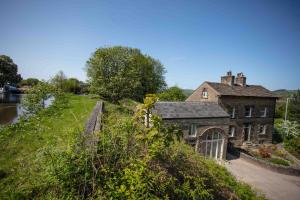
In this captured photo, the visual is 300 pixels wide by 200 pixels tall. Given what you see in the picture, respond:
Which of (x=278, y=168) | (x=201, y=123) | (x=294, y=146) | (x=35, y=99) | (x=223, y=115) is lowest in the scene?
(x=278, y=168)

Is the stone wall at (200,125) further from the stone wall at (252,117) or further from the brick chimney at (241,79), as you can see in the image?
the brick chimney at (241,79)

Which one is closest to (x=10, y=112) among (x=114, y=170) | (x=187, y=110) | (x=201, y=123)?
(x=187, y=110)

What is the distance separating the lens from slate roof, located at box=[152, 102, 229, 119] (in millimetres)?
18669

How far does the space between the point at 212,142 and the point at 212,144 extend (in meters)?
0.24

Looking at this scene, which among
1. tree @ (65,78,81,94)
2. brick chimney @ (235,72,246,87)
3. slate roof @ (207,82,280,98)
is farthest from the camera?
tree @ (65,78,81,94)

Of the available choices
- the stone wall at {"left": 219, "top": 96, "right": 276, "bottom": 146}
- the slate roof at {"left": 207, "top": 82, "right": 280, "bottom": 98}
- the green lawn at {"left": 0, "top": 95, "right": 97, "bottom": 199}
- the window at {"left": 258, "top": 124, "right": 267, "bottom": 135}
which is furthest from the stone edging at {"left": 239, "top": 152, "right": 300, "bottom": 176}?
the green lawn at {"left": 0, "top": 95, "right": 97, "bottom": 199}

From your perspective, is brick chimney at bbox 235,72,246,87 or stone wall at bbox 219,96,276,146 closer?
stone wall at bbox 219,96,276,146

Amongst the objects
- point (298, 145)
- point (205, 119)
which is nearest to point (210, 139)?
point (205, 119)

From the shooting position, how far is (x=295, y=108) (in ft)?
137

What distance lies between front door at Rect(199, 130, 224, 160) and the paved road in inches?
83.8

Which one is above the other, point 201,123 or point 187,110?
point 187,110

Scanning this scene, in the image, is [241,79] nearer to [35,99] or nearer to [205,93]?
[205,93]

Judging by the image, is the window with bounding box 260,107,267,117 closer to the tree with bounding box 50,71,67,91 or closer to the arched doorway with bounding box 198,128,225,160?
the arched doorway with bounding box 198,128,225,160

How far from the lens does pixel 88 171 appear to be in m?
3.62
